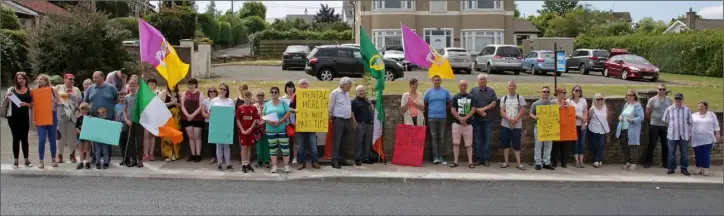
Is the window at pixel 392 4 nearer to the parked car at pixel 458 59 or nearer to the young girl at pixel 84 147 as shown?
the parked car at pixel 458 59

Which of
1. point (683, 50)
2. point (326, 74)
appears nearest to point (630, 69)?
point (683, 50)

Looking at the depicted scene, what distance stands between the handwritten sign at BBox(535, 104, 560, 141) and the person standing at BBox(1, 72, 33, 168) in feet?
27.3

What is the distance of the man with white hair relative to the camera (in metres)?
11.4

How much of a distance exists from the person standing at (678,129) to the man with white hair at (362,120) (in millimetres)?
5023

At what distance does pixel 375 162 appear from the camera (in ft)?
38.7

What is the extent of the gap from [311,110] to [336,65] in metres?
13.1

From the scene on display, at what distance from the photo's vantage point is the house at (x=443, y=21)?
139ft

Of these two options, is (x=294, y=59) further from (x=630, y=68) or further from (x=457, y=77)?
(x=630, y=68)

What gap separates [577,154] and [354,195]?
4.84m

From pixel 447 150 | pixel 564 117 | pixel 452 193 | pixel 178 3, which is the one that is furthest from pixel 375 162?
pixel 178 3

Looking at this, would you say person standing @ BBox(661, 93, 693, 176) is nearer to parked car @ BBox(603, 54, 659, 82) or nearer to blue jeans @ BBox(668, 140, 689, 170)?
blue jeans @ BBox(668, 140, 689, 170)

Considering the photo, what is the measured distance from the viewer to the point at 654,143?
38.8 ft

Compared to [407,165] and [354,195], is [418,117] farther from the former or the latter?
[354,195]

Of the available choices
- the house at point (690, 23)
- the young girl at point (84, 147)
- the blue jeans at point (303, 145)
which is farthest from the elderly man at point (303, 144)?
the house at point (690, 23)
